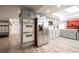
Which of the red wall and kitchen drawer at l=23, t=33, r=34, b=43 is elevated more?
the red wall

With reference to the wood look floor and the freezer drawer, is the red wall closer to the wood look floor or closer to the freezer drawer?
the wood look floor

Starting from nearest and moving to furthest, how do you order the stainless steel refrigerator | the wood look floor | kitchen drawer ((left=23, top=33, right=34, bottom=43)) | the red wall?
the wood look floor < kitchen drawer ((left=23, top=33, right=34, bottom=43)) < the stainless steel refrigerator < the red wall

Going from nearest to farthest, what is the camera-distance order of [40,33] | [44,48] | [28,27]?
[44,48]
[28,27]
[40,33]

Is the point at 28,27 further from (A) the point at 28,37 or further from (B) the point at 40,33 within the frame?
(B) the point at 40,33

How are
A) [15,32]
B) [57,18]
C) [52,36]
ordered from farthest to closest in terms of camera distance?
[15,32], [57,18], [52,36]

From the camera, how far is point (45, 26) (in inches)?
193

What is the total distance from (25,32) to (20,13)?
1.11 meters

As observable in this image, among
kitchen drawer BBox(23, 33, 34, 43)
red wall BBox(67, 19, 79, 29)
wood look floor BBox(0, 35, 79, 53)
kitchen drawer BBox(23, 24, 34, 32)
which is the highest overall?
red wall BBox(67, 19, 79, 29)

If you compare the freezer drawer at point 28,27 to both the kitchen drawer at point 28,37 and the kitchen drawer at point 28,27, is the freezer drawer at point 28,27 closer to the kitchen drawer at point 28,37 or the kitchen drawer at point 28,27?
the kitchen drawer at point 28,27

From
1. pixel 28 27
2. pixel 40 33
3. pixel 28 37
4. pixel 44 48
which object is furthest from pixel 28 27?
pixel 44 48

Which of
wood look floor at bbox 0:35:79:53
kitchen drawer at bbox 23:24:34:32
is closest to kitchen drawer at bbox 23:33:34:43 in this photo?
kitchen drawer at bbox 23:24:34:32

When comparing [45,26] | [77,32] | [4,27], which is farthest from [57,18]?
[4,27]
